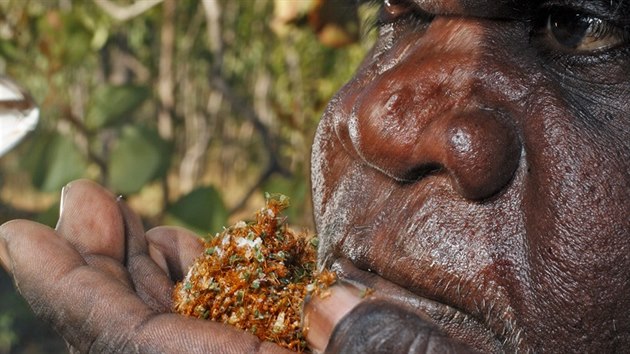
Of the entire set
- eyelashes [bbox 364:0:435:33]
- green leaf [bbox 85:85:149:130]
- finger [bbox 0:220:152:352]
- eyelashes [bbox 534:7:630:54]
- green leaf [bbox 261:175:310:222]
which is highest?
eyelashes [bbox 534:7:630:54]

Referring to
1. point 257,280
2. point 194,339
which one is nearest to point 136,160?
point 257,280

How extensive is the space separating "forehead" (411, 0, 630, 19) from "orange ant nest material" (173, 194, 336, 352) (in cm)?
33

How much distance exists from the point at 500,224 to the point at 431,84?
17 cm

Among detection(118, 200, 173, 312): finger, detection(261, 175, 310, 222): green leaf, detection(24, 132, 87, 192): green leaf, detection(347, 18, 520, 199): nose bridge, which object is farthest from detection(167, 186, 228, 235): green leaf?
detection(347, 18, 520, 199): nose bridge

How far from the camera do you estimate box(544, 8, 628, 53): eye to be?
3.38ft

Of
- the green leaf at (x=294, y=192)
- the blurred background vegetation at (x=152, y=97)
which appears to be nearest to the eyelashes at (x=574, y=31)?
the blurred background vegetation at (x=152, y=97)

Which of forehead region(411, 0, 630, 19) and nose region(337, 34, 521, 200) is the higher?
forehead region(411, 0, 630, 19)

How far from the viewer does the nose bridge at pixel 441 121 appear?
38.6 inches

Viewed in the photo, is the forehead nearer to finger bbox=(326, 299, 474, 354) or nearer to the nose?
the nose

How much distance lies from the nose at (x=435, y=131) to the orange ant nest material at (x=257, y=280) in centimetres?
19

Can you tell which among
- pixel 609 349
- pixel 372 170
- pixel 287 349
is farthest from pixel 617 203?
pixel 287 349

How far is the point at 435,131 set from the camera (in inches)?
39.5

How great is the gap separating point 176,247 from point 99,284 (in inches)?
13.6

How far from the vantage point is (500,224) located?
3.24ft
